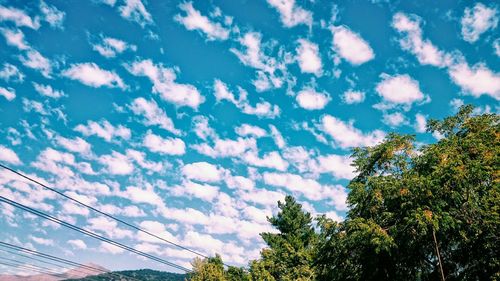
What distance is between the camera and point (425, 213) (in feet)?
48.5

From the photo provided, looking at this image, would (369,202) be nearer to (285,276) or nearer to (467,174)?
(467,174)

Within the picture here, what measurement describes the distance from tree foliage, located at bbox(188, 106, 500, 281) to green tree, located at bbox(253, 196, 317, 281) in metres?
17.4

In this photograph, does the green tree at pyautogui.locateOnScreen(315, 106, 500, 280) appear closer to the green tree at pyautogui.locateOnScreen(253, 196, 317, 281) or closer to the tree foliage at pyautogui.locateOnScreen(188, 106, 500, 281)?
the tree foliage at pyautogui.locateOnScreen(188, 106, 500, 281)

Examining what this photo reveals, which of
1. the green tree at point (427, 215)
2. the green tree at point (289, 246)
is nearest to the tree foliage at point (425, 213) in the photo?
the green tree at point (427, 215)

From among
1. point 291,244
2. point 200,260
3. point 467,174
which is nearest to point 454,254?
point 467,174

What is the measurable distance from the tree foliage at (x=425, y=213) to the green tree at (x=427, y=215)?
4 centimetres

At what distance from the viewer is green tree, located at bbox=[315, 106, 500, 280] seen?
15539 millimetres

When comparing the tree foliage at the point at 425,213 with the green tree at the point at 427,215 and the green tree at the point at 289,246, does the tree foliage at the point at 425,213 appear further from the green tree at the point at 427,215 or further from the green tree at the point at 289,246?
the green tree at the point at 289,246

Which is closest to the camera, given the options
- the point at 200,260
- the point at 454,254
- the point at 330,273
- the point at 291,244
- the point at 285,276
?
the point at 454,254

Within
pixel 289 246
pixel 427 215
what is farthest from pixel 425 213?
pixel 289 246

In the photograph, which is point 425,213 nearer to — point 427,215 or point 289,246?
point 427,215

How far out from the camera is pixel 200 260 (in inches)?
2188

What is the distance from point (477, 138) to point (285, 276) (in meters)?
27.1

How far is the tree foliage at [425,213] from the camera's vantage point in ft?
51.1
